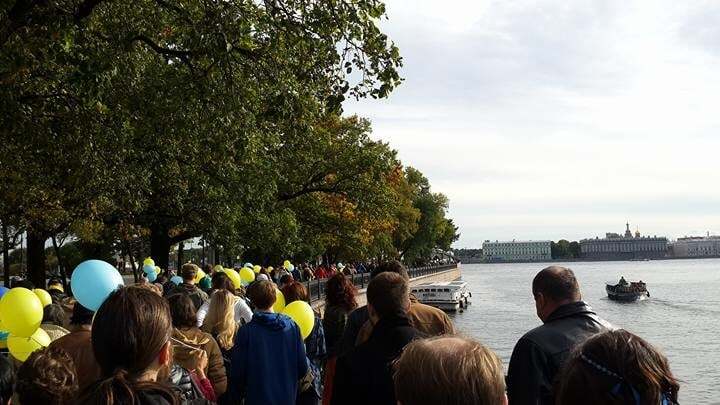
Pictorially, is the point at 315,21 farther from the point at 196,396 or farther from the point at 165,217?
the point at 165,217

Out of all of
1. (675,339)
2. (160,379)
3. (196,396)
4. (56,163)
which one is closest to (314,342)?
(196,396)

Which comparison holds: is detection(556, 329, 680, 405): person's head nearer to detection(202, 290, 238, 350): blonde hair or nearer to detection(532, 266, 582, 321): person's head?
detection(532, 266, 582, 321): person's head

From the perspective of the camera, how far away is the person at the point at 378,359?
3.88 meters

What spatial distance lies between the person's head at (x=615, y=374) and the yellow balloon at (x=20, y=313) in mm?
4725

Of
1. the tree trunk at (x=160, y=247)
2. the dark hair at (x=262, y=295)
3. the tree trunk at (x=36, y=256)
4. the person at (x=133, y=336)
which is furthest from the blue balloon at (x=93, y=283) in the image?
the tree trunk at (x=160, y=247)

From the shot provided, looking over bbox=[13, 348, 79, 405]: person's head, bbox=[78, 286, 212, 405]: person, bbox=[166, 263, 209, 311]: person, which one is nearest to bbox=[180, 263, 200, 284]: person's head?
bbox=[166, 263, 209, 311]: person

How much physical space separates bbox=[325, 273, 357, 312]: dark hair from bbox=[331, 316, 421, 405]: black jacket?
9.68ft

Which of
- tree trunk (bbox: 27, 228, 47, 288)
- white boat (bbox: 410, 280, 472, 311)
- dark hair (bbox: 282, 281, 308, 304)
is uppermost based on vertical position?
tree trunk (bbox: 27, 228, 47, 288)

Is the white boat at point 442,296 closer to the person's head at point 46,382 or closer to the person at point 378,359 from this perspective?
the person at point 378,359

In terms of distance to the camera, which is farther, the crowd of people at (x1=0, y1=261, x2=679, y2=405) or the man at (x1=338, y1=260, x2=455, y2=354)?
the man at (x1=338, y1=260, x2=455, y2=354)

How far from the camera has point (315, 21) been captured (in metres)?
11.7

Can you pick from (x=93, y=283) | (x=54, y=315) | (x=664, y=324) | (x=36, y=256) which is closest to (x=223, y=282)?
(x=54, y=315)

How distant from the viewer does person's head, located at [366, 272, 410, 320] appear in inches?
163

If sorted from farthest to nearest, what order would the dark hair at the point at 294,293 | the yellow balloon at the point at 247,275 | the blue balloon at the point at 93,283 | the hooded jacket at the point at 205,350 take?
the yellow balloon at the point at 247,275
the dark hair at the point at 294,293
the blue balloon at the point at 93,283
the hooded jacket at the point at 205,350
